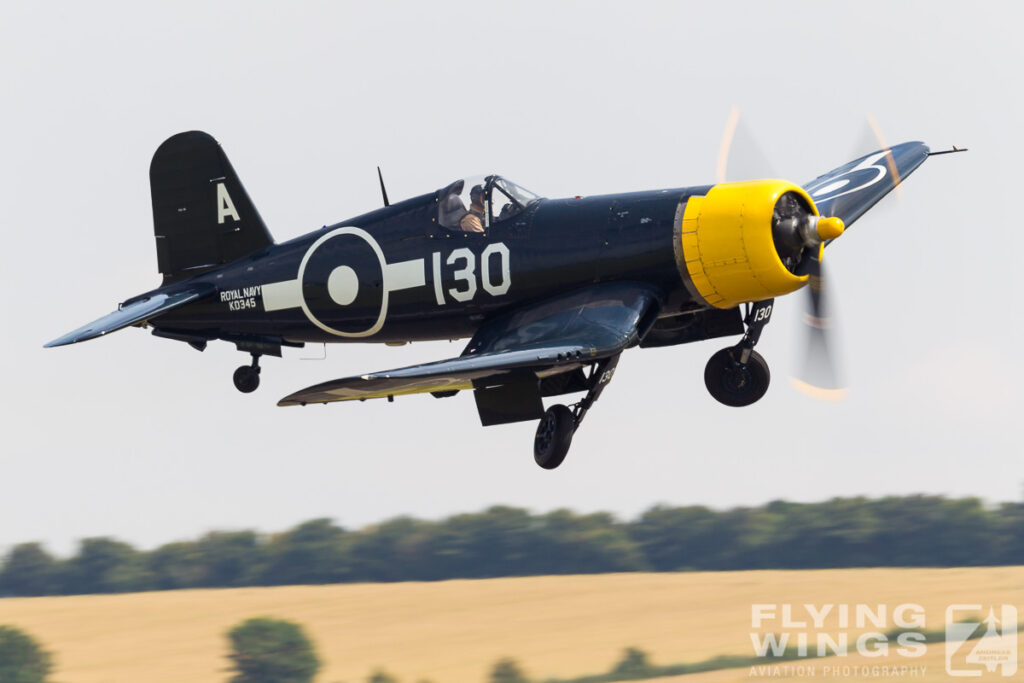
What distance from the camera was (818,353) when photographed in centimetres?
1529

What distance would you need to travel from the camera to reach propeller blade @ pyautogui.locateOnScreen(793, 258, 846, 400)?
15.1m

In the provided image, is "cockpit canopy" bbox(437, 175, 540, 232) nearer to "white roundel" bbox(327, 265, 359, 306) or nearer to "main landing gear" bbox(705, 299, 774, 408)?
"white roundel" bbox(327, 265, 359, 306)

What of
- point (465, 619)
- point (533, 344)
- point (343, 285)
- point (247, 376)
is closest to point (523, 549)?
point (465, 619)

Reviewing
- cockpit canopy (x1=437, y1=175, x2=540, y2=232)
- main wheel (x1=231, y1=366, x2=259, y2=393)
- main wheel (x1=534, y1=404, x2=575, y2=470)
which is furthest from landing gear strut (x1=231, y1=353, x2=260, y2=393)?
main wheel (x1=534, y1=404, x2=575, y2=470)

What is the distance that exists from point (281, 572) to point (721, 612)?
46.5ft

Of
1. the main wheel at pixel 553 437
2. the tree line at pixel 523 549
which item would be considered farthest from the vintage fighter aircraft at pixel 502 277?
the tree line at pixel 523 549

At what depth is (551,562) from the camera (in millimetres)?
41969

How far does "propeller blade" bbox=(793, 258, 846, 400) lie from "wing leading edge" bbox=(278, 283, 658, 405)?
6.63ft

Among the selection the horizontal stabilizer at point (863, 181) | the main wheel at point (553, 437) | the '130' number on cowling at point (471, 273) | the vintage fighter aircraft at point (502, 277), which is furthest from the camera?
the horizontal stabilizer at point (863, 181)

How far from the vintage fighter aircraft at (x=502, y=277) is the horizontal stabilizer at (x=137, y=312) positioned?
0.10ft

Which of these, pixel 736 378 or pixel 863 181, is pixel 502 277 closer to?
pixel 736 378

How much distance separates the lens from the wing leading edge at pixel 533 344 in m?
13.0

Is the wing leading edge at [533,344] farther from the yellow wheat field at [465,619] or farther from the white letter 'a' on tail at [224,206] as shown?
the yellow wheat field at [465,619]

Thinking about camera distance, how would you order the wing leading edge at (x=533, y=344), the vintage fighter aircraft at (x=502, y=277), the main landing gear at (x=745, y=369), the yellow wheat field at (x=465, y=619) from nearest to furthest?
the wing leading edge at (x=533, y=344)
the vintage fighter aircraft at (x=502, y=277)
the main landing gear at (x=745, y=369)
the yellow wheat field at (x=465, y=619)
